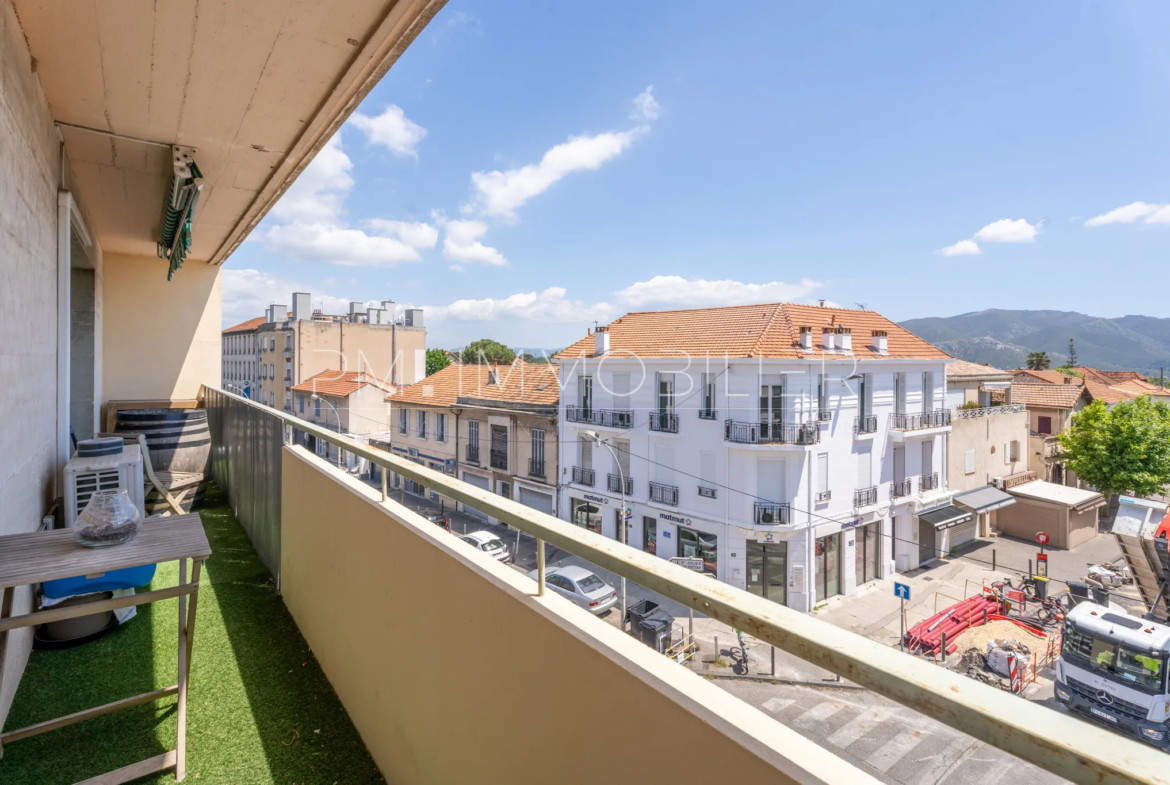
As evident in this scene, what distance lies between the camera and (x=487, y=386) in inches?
770

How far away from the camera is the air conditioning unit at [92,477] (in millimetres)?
2729

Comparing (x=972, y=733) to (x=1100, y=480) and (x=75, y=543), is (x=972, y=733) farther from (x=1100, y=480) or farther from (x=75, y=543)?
(x=1100, y=480)

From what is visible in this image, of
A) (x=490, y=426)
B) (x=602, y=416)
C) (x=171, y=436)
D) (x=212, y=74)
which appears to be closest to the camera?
(x=212, y=74)

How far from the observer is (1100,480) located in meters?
19.4

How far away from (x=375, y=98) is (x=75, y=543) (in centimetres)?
203

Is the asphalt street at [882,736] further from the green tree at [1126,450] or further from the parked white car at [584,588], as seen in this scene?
the green tree at [1126,450]

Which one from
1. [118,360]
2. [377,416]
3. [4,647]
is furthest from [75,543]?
[377,416]

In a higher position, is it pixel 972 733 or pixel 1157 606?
pixel 972 733

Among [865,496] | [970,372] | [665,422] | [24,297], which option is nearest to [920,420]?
[865,496]

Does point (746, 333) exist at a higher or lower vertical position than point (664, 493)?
higher

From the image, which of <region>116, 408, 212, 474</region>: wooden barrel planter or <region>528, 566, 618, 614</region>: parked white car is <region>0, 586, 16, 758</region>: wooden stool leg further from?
<region>116, 408, 212, 474</region>: wooden barrel planter

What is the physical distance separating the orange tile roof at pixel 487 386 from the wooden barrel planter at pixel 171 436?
1236cm

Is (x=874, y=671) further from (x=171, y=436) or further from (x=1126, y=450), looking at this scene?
(x=1126, y=450)

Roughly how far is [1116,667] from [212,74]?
5550 mm
